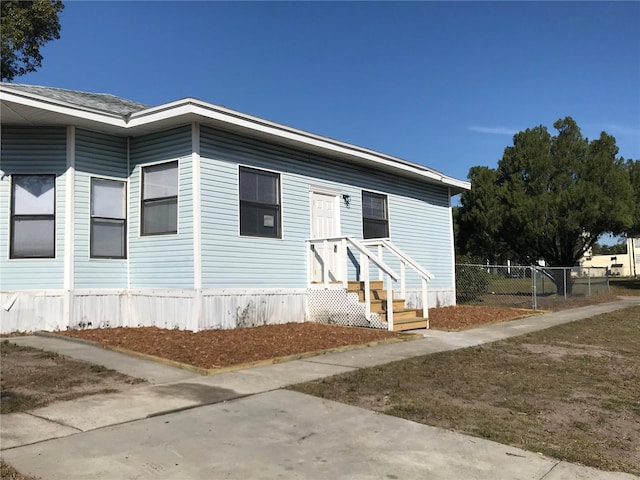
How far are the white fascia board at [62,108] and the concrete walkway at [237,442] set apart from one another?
5802mm

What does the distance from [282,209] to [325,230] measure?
1.52m

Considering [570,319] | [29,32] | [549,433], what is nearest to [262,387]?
[549,433]

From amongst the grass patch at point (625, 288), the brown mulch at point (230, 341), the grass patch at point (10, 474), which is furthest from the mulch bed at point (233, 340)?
the grass patch at point (625, 288)

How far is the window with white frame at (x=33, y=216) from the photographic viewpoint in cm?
1002

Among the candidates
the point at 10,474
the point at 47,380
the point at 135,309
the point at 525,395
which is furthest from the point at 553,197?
the point at 10,474

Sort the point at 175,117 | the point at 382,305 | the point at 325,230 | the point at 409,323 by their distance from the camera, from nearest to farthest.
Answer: the point at 175,117 < the point at 409,323 < the point at 382,305 < the point at 325,230

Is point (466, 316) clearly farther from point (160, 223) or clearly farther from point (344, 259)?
point (160, 223)

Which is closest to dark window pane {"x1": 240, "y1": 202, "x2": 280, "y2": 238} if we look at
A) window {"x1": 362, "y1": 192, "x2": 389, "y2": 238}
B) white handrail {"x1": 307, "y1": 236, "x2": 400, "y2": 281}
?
white handrail {"x1": 307, "y1": 236, "x2": 400, "y2": 281}

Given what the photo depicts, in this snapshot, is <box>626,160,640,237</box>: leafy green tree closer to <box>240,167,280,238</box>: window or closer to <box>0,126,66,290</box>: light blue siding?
<box>240,167,280,238</box>: window

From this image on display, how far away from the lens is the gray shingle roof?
10.2 meters

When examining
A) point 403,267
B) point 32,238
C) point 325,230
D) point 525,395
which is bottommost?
point 525,395

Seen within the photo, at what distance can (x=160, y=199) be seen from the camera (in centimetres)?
1049

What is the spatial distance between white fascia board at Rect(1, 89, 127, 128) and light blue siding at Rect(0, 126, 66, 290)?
799 mm

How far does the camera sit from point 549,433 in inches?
177
